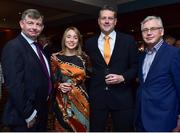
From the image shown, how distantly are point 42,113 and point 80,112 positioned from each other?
1.52 feet

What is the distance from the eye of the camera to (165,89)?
227 cm

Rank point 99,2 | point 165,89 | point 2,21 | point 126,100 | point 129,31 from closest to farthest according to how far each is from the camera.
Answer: point 165,89
point 126,100
point 99,2
point 129,31
point 2,21

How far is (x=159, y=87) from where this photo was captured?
2.28 m

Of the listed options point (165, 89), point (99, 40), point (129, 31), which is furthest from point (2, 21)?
point (165, 89)

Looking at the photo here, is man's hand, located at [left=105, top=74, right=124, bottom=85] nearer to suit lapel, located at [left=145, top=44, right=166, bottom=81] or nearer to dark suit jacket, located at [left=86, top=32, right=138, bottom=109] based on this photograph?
dark suit jacket, located at [left=86, top=32, right=138, bottom=109]

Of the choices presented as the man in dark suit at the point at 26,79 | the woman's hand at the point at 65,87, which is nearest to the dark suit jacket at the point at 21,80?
the man in dark suit at the point at 26,79

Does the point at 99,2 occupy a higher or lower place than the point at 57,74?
higher

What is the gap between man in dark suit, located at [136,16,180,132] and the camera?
225 centimetres

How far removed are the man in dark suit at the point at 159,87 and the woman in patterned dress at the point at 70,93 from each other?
1.97 ft

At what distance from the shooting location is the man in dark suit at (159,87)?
2.25 meters

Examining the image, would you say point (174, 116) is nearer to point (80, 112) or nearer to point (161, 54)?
point (161, 54)

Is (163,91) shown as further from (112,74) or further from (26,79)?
(26,79)

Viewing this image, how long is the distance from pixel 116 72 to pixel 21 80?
0.91m

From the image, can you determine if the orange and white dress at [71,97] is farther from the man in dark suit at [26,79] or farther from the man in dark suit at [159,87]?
the man in dark suit at [159,87]
